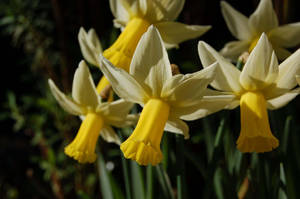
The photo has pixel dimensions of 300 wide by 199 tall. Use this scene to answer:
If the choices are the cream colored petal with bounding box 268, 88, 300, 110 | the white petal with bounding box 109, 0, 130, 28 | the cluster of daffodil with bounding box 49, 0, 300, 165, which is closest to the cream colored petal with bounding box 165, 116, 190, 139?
the cluster of daffodil with bounding box 49, 0, 300, 165

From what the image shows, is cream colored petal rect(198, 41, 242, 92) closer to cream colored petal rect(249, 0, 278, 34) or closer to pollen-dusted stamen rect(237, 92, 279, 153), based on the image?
pollen-dusted stamen rect(237, 92, 279, 153)

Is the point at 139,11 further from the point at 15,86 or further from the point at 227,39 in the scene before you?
the point at 15,86

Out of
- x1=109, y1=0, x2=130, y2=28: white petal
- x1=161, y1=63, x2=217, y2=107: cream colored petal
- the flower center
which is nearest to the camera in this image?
x1=161, y1=63, x2=217, y2=107: cream colored petal

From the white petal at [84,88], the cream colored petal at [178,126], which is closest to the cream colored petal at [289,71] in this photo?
the cream colored petal at [178,126]

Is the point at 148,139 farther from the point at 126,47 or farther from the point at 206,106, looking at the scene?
the point at 126,47

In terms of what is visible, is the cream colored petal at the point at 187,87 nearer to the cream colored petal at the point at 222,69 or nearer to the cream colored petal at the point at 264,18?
the cream colored petal at the point at 222,69

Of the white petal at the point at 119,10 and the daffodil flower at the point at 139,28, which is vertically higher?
the white petal at the point at 119,10
